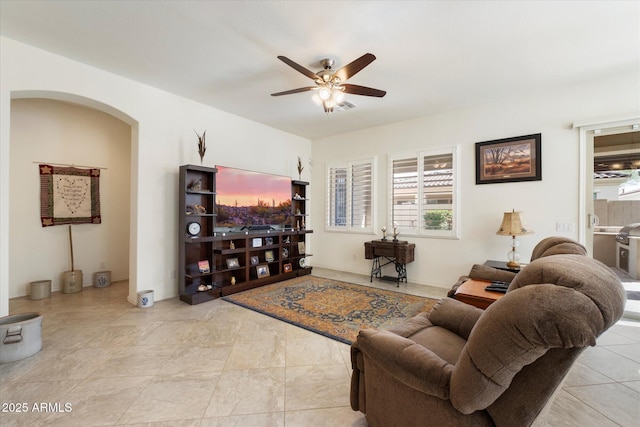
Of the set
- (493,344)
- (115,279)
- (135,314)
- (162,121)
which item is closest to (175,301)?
(135,314)

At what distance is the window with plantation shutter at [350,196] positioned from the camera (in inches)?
216

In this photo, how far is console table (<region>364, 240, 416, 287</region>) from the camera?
180 inches

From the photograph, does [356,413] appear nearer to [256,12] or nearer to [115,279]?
[256,12]

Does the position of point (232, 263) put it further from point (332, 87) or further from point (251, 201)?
point (332, 87)

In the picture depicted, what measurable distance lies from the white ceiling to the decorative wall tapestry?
212cm

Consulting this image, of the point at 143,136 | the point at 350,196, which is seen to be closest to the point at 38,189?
the point at 143,136

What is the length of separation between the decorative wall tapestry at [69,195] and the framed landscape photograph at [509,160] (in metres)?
6.41

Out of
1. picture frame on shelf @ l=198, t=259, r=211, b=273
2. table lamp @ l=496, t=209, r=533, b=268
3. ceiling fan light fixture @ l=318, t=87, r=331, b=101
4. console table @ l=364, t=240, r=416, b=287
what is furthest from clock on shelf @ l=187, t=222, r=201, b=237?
table lamp @ l=496, t=209, r=533, b=268

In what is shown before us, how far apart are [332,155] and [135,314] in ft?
14.9

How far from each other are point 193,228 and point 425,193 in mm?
3856

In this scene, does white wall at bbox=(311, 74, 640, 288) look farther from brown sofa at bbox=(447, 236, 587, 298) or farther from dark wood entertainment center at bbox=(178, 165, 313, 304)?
dark wood entertainment center at bbox=(178, 165, 313, 304)

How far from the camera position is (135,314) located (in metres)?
3.30

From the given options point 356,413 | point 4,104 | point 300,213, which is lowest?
point 356,413

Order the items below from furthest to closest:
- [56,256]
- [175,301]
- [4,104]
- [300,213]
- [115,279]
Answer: [300,213], [115,279], [56,256], [175,301], [4,104]
